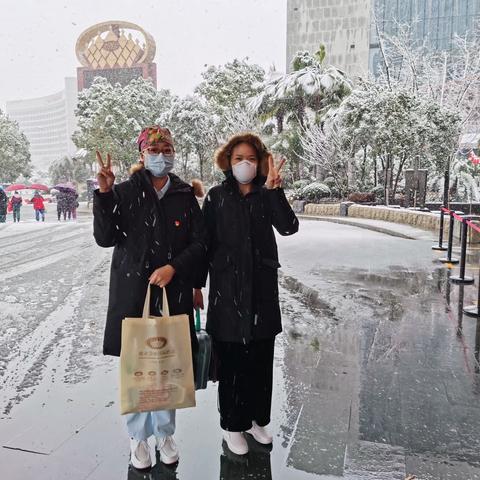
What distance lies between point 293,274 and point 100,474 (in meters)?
5.77

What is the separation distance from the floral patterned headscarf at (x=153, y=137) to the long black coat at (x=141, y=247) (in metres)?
0.16

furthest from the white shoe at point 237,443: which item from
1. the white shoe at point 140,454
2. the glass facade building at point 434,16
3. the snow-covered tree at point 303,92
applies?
the glass facade building at point 434,16

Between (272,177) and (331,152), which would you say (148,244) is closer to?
(272,177)

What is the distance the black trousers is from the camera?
289 cm

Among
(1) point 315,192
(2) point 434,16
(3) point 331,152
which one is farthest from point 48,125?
(1) point 315,192

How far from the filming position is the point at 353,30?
68.4 meters

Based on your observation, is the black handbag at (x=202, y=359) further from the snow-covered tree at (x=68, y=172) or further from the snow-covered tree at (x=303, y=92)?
the snow-covered tree at (x=68, y=172)

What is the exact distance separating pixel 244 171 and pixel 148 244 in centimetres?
66

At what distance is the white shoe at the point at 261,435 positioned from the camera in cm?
293

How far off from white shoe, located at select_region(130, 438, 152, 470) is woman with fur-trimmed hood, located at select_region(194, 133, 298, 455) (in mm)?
452

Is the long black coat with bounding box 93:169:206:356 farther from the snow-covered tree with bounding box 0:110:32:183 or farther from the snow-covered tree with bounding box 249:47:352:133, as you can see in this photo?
the snow-covered tree with bounding box 0:110:32:183

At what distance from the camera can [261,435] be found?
2.96 metres

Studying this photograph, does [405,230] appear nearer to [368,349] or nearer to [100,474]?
[368,349]

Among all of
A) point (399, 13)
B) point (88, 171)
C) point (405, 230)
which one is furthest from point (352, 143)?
point (399, 13)
